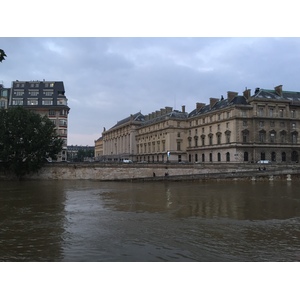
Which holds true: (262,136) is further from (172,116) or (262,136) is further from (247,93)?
(172,116)

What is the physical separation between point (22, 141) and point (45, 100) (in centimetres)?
3038

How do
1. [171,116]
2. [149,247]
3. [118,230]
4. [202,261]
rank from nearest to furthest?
1. [202,261]
2. [149,247]
3. [118,230]
4. [171,116]

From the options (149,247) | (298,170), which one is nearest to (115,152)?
(298,170)

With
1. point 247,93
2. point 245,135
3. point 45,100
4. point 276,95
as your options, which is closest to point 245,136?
point 245,135

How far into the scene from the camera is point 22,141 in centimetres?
5459

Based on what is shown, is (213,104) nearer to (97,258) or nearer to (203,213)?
(203,213)

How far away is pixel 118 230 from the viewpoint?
15.1 metres

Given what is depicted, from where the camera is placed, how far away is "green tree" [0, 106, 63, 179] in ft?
176

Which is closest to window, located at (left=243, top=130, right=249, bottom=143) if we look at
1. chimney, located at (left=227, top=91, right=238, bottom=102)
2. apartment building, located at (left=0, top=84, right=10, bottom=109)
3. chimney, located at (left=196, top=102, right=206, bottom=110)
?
chimney, located at (left=227, top=91, right=238, bottom=102)

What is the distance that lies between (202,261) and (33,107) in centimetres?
7847

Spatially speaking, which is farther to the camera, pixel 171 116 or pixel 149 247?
pixel 171 116

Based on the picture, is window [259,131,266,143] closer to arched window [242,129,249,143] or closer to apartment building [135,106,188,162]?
arched window [242,129,249,143]

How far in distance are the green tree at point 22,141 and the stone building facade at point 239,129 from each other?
36.0 m

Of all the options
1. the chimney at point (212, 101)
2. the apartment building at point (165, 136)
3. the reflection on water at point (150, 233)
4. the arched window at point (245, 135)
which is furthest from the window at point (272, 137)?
the reflection on water at point (150, 233)
